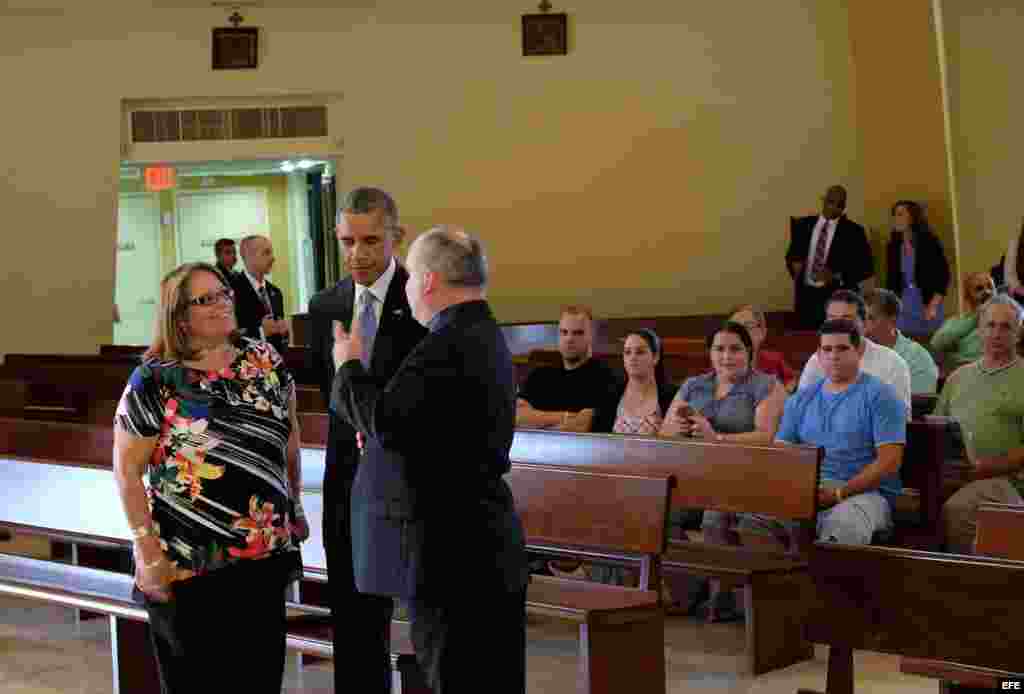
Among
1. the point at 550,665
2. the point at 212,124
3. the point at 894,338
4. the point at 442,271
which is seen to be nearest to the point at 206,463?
the point at 442,271

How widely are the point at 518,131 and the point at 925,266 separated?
316 cm

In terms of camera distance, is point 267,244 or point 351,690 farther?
point 267,244

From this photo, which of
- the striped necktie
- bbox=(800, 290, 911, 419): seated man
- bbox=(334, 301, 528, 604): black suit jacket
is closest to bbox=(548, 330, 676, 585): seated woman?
bbox=(800, 290, 911, 419): seated man

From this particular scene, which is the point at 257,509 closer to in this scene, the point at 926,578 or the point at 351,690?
the point at 351,690

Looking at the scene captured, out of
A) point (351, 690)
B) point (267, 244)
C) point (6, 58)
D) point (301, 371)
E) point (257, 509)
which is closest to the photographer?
point (257, 509)

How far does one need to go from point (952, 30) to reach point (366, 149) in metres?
4.24

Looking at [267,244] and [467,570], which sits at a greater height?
[267,244]

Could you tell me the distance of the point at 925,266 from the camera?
11.1 m

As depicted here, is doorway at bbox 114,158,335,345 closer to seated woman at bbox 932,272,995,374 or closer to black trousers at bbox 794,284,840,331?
black trousers at bbox 794,284,840,331

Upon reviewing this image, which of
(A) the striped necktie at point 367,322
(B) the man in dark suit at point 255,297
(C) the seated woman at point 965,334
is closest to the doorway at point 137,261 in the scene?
(B) the man in dark suit at point 255,297

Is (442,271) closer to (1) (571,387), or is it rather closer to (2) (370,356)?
(2) (370,356)

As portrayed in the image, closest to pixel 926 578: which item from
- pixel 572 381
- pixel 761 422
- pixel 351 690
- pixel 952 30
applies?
pixel 351 690

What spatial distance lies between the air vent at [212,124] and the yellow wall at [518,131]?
17 centimetres

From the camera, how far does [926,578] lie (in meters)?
3.18
